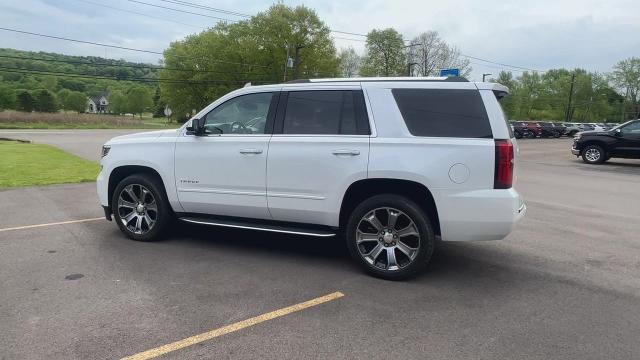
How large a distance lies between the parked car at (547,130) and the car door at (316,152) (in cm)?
4862

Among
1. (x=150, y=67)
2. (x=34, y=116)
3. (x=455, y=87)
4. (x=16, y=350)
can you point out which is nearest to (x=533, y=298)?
(x=455, y=87)

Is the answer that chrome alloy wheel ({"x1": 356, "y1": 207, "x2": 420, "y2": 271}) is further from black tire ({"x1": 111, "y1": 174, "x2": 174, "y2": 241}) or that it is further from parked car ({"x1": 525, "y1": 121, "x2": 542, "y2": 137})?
parked car ({"x1": 525, "y1": 121, "x2": 542, "y2": 137})

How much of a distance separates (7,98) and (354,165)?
90.8 meters

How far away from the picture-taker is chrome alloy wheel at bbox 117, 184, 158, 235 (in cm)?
555

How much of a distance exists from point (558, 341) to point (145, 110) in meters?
122

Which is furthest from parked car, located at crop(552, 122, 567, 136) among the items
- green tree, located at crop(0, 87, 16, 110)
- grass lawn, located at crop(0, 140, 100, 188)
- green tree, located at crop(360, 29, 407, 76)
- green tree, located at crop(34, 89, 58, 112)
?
green tree, located at crop(0, 87, 16, 110)

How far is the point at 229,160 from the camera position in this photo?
5008 millimetres

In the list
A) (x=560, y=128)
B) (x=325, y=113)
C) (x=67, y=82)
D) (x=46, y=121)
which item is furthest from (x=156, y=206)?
(x=67, y=82)

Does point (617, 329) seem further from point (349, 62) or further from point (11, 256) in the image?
point (349, 62)

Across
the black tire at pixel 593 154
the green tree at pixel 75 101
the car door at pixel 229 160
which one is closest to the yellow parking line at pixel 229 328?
the car door at pixel 229 160

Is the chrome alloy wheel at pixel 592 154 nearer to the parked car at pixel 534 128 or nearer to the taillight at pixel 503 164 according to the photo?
the taillight at pixel 503 164

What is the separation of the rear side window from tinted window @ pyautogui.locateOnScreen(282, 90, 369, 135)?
0.43 metres

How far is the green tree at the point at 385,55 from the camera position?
6694cm

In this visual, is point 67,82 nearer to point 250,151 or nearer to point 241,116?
point 241,116
